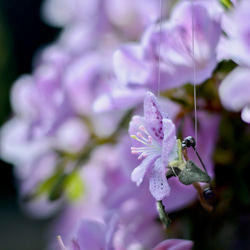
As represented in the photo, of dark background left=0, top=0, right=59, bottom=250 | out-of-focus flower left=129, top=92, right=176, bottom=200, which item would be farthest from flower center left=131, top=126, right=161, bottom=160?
dark background left=0, top=0, right=59, bottom=250

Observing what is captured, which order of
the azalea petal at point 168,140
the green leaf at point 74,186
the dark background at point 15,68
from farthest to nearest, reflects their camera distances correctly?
1. the dark background at point 15,68
2. the green leaf at point 74,186
3. the azalea petal at point 168,140

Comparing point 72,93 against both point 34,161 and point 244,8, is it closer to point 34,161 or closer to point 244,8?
point 34,161

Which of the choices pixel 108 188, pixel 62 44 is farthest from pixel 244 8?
pixel 62 44

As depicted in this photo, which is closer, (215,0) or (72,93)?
(215,0)

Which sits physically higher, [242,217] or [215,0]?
[215,0]

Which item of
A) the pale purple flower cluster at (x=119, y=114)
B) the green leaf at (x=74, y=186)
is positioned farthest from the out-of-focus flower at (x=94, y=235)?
the green leaf at (x=74, y=186)

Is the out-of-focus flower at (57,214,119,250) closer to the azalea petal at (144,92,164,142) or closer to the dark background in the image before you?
the azalea petal at (144,92,164,142)

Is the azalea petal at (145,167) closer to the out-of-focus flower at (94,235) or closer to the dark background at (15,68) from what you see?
the out-of-focus flower at (94,235)
